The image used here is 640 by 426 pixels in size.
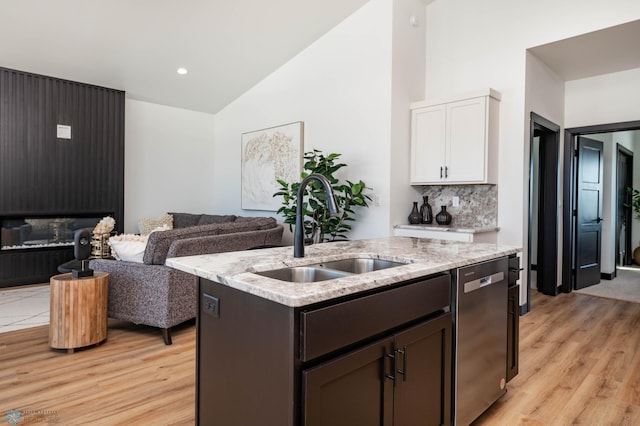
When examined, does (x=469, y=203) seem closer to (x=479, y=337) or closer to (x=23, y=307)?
(x=479, y=337)

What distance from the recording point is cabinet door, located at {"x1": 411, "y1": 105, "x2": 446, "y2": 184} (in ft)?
14.5

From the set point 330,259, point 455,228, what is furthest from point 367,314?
point 455,228

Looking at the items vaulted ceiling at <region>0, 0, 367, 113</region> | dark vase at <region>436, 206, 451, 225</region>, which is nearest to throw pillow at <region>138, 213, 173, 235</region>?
vaulted ceiling at <region>0, 0, 367, 113</region>

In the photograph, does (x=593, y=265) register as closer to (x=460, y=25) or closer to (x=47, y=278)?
(x=460, y=25)

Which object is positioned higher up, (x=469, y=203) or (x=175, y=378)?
(x=469, y=203)

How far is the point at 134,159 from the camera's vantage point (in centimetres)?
624

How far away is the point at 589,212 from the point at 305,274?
5195 mm

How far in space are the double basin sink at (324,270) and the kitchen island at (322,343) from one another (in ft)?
0.12

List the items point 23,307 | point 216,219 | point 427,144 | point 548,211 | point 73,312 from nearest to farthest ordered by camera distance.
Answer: point 73,312 → point 23,307 → point 427,144 → point 548,211 → point 216,219

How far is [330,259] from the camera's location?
1.97 metres

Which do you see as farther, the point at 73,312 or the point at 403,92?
the point at 403,92

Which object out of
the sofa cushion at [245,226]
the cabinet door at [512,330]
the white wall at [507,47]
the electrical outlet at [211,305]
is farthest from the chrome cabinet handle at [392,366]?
the white wall at [507,47]

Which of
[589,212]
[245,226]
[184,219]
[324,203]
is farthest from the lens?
[184,219]

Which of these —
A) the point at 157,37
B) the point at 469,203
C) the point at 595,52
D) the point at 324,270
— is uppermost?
the point at 157,37
